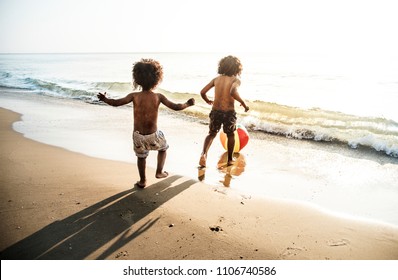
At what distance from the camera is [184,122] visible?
31.0 feet

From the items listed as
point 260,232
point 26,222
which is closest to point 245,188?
point 260,232

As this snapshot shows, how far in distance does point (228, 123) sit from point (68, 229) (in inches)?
130

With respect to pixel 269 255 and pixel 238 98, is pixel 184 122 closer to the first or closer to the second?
pixel 238 98

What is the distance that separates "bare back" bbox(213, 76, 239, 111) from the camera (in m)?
5.36

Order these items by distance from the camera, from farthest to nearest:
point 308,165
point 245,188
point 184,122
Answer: point 184,122
point 308,165
point 245,188

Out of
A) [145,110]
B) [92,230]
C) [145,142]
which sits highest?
[145,110]

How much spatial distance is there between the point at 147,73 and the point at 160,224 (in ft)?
6.64

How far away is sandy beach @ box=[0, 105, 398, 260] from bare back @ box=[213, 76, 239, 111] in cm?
163

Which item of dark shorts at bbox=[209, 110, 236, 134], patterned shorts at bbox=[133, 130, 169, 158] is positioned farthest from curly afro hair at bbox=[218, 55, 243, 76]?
patterned shorts at bbox=[133, 130, 169, 158]

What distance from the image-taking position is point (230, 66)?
17.4ft

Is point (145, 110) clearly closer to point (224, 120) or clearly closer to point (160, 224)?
point (160, 224)

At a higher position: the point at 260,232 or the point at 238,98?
the point at 238,98

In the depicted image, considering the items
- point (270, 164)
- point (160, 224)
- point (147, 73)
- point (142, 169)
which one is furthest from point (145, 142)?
point (270, 164)

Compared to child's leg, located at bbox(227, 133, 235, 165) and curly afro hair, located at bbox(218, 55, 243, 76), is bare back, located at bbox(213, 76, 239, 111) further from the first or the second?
child's leg, located at bbox(227, 133, 235, 165)
